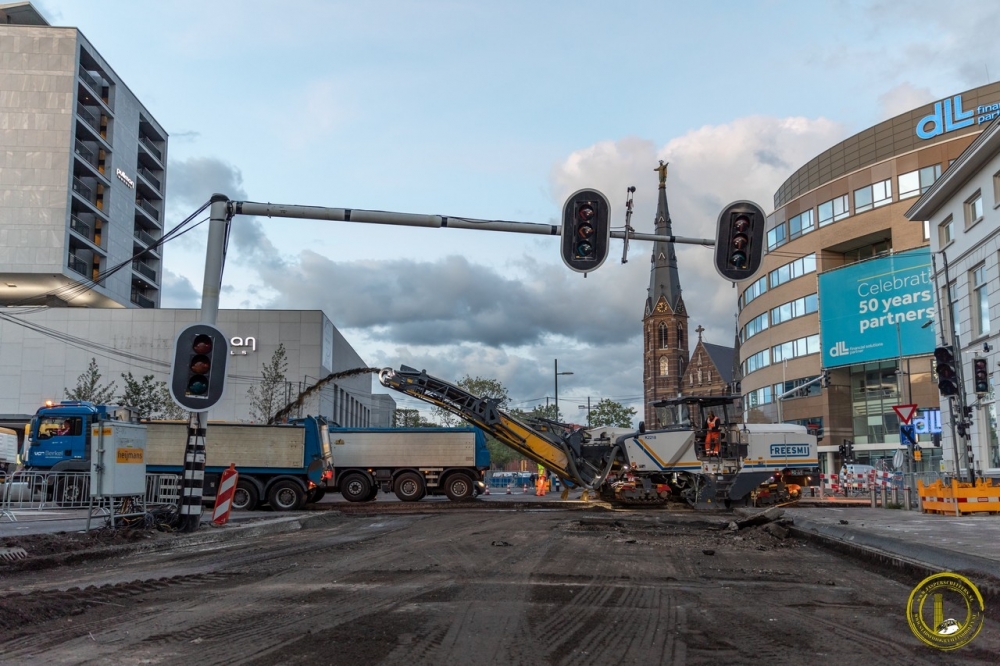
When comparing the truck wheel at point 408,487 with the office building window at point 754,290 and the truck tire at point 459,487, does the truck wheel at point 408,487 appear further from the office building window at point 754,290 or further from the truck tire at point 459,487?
the office building window at point 754,290

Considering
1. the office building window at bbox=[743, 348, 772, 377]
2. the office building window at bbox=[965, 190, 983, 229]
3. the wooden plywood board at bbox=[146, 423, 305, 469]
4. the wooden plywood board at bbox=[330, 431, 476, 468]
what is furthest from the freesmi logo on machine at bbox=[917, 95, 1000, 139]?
the wooden plywood board at bbox=[146, 423, 305, 469]

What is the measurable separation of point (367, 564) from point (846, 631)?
18.8 ft

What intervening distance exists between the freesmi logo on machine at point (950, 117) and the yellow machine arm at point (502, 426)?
38.9 meters

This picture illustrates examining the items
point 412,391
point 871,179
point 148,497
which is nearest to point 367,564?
point 148,497

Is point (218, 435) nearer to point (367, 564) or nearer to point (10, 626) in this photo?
point (367, 564)

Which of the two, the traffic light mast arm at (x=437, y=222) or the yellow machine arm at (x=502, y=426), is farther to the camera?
the yellow machine arm at (x=502, y=426)

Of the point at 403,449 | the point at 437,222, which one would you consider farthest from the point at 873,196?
the point at 437,222

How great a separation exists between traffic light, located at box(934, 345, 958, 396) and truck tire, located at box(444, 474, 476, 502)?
14.3 metres

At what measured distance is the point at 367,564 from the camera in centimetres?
993

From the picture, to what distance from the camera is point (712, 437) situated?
875 inches

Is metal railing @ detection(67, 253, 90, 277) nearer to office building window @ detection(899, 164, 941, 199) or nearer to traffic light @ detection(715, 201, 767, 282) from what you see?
office building window @ detection(899, 164, 941, 199)

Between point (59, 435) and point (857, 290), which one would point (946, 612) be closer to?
point (59, 435)

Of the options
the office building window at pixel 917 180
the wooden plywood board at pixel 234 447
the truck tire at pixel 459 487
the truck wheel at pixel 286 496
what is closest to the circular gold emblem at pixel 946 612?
the truck wheel at pixel 286 496

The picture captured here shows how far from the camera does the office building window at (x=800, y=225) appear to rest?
191ft
